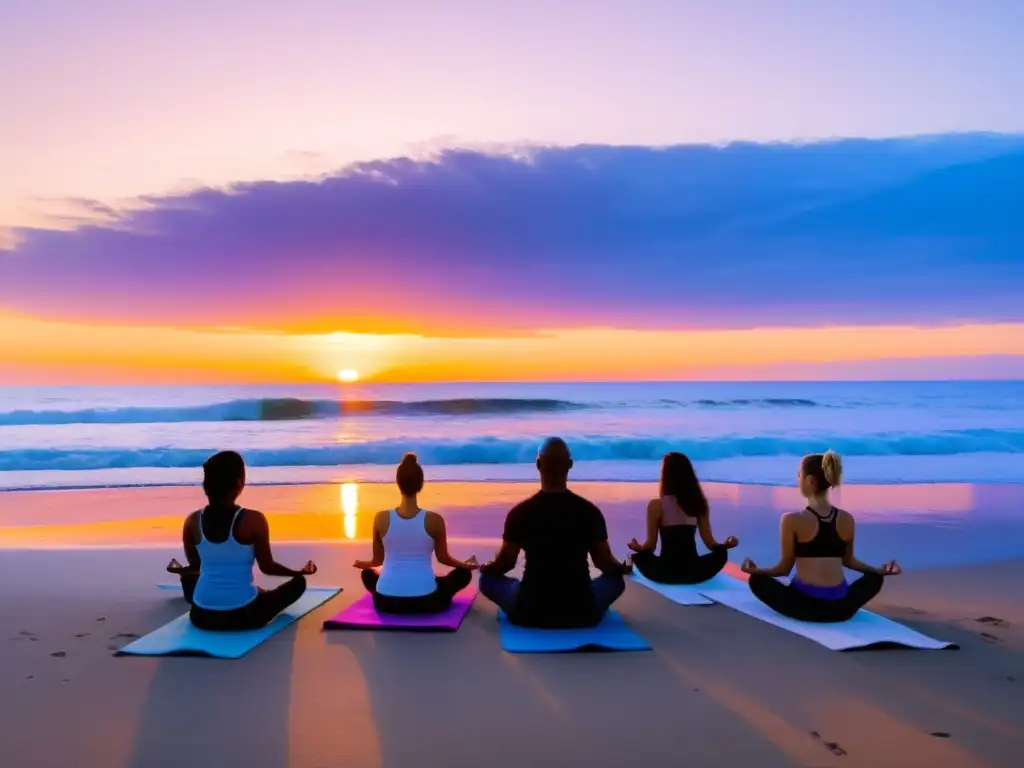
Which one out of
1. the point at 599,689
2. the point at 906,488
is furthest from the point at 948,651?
the point at 906,488

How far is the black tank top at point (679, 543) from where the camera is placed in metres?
7.08

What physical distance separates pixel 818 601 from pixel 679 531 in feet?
4.97

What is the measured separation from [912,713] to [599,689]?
1.58 meters

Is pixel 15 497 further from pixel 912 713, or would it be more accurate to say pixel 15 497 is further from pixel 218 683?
pixel 912 713

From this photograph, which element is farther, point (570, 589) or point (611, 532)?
point (611, 532)

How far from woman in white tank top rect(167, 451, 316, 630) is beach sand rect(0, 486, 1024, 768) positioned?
31 centimetres

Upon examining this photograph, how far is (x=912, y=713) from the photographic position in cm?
419

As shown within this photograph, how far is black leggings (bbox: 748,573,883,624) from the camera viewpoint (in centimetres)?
567

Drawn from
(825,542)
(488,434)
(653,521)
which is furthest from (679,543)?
(488,434)

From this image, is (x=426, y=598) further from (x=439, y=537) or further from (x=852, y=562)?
(x=852, y=562)

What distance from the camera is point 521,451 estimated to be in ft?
71.3

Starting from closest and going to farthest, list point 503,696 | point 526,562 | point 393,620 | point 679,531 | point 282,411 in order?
1. point 503,696
2. point 526,562
3. point 393,620
4. point 679,531
5. point 282,411

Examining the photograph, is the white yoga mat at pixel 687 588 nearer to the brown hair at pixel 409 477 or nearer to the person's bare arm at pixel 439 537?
the person's bare arm at pixel 439 537

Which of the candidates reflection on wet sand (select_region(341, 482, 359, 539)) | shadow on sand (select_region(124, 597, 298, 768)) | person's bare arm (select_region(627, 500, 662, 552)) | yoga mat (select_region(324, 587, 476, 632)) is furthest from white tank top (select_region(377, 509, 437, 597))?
reflection on wet sand (select_region(341, 482, 359, 539))
